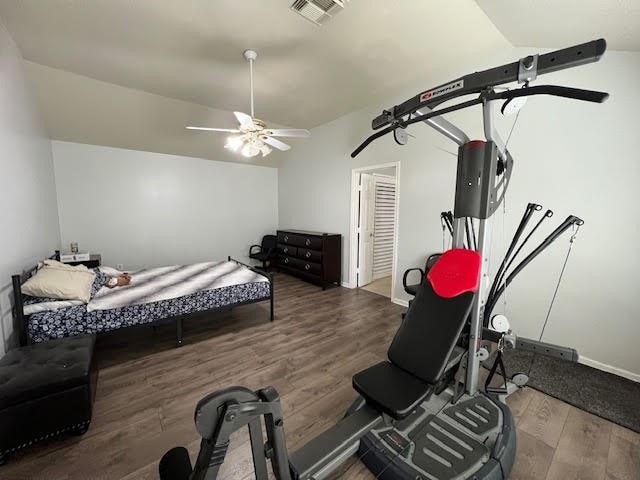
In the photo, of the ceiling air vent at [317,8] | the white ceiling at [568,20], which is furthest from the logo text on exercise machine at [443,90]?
the white ceiling at [568,20]

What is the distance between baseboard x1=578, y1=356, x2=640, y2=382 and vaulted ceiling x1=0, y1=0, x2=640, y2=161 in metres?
2.63

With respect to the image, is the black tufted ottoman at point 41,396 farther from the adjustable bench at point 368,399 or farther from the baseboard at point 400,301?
the baseboard at point 400,301

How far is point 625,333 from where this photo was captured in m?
2.16

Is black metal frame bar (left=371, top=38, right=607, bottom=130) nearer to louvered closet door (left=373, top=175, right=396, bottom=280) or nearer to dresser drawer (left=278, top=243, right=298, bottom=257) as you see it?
louvered closet door (left=373, top=175, right=396, bottom=280)

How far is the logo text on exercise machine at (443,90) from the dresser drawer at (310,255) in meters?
3.37

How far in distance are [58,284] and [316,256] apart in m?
3.26

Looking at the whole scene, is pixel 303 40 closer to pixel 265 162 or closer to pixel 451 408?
pixel 451 408

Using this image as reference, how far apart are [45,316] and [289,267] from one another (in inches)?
142

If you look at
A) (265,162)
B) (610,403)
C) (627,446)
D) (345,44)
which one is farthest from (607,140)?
(265,162)

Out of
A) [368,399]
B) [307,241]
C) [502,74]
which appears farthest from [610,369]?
[307,241]

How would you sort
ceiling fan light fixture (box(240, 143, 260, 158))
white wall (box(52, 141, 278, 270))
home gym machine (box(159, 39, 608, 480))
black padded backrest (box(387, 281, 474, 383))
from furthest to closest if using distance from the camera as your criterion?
1. white wall (box(52, 141, 278, 270))
2. ceiling fan light fixture (box(240, 143, 260, 158))
3. black padded backrest (box(387, 281, 474, 383))
4. home gym machine (box(159, 39, 608, 480))

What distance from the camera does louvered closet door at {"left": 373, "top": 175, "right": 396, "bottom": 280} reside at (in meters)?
4.88

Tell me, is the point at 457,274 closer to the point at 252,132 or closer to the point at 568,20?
the point at 568,20

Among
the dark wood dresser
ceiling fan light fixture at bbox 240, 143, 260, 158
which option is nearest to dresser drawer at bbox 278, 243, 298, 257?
the dark wood dresser
